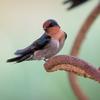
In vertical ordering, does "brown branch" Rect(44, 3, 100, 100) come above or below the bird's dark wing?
below

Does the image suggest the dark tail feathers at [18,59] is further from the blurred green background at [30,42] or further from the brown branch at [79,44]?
the brown branch at [79,44]

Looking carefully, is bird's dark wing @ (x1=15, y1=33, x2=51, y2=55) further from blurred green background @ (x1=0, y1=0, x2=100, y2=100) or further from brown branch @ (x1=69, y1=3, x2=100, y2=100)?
brown branch @ (x1=69, y1=3, x2=100, y2=100)

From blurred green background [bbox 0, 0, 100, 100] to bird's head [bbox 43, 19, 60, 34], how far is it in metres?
0.02

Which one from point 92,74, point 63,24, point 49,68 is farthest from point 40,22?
point 92,74

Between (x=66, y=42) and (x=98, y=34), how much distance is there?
167mm

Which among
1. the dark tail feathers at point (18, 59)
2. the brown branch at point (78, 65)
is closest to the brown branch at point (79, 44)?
the brown branch at point (78, 65)

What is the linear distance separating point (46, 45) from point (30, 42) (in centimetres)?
9

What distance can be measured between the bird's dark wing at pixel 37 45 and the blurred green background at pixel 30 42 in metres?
0.02

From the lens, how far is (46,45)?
183cm

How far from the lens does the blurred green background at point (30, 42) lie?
1.83m

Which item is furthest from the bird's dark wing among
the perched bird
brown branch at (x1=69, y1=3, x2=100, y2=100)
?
brown branch at (x1=69, y1=3, x2=100, y2=100)

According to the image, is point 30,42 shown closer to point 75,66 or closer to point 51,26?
point 51,26

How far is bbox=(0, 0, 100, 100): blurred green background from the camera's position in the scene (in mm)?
1826

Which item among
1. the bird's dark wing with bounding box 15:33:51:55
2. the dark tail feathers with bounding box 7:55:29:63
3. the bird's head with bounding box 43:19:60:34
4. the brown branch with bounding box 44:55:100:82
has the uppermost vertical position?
the bird's head with bounding box 43:19:60:34
